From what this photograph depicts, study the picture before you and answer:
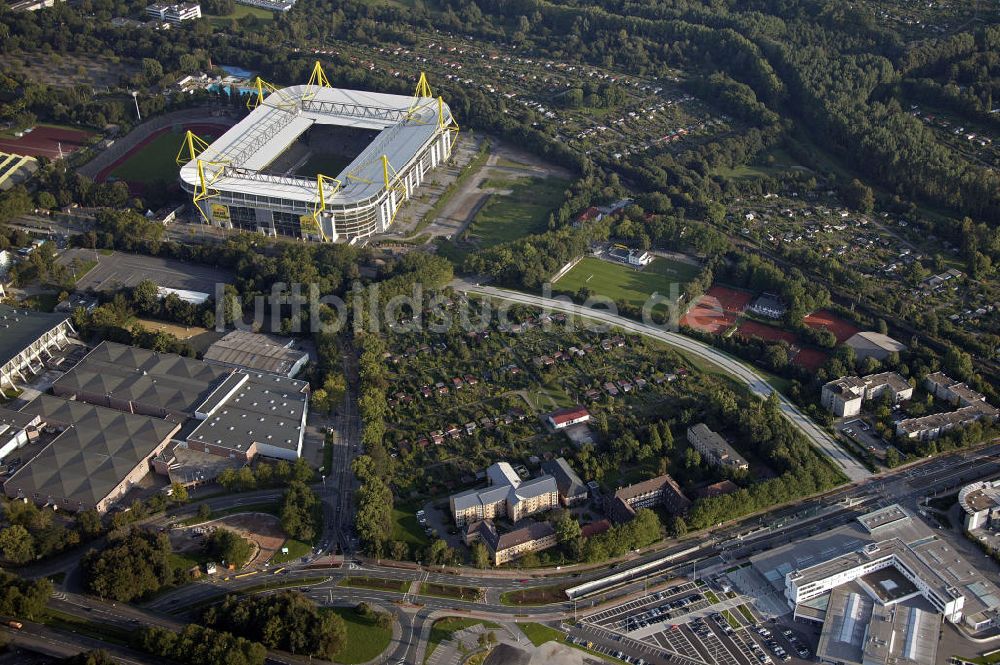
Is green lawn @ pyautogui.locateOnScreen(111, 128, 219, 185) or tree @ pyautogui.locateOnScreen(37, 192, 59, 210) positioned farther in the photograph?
green lawn @ pyautogui.locateOnScreen(111, 128, 219, 185)

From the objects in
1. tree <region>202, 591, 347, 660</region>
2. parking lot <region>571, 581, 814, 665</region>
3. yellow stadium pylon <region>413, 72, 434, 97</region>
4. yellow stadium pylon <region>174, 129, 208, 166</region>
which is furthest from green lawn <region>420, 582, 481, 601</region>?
yellow stadium pylon <region>413, 72, 434, 97</region>

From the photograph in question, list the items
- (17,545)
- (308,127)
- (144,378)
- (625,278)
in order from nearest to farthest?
1. (17,545)
2. (144,378)
3. (625,278)
4. (308,127)

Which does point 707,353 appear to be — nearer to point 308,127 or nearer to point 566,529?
point 566,529

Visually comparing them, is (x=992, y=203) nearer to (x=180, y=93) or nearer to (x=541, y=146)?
(x=541, y=146)

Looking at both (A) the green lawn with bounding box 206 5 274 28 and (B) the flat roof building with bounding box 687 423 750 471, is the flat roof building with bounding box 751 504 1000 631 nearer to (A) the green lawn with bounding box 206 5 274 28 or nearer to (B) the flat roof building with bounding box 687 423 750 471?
(B) the flat roof building with bounding box 687 423 750 471

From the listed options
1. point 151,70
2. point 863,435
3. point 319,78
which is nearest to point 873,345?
point 863,435

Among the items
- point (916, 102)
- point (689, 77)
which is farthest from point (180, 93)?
point (916, 102)
